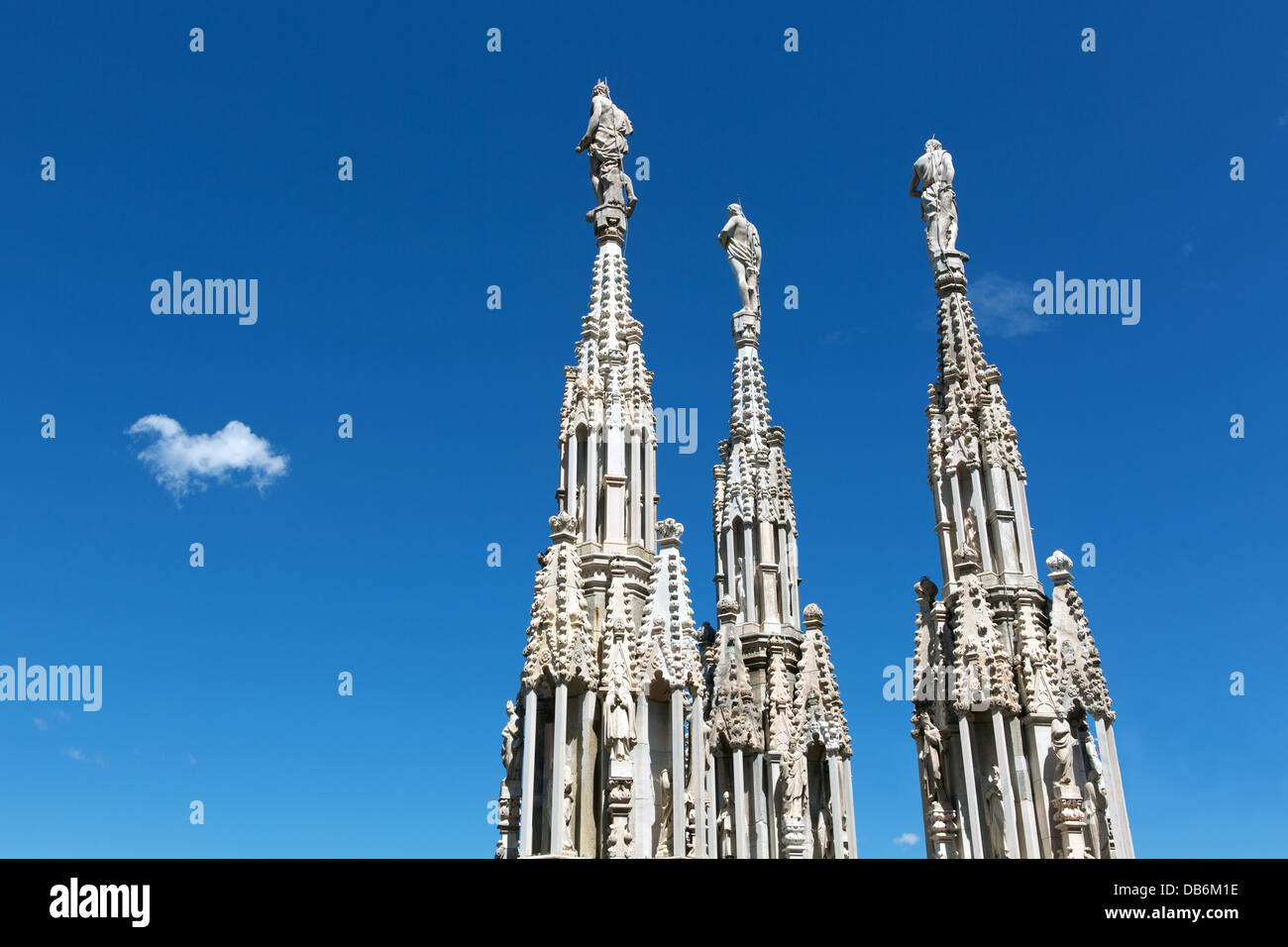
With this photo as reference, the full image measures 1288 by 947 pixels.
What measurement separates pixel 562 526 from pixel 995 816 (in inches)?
475

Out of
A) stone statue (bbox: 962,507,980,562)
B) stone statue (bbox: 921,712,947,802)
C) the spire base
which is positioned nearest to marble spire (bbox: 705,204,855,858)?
stone statue (bbox: 921,712,947,802)

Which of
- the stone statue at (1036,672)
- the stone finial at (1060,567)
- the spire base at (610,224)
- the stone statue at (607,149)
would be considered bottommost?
the stone statue at (1036,672)

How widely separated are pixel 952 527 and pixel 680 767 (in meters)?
11.1

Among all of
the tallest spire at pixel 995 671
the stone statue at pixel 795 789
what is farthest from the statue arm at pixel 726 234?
the stone statue at pixel 795 789

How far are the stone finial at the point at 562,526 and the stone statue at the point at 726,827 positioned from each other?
10.8 meters

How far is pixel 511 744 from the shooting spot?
886 inches

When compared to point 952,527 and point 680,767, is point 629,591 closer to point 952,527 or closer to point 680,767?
point 680,767

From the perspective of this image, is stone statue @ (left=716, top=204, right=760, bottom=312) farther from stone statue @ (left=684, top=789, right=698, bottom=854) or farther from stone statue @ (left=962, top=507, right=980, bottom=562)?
stone statue @ (left=684, top=789, right=698, bottom=854)

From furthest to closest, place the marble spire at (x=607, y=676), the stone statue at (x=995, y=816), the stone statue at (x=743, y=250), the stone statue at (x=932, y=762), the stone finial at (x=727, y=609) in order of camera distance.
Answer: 1. the stone statue at (x=743, y=250)
2. the stone finial at (x=727, y=609)
3. the stone statue at (x=932, y=762)
4. the stone statue at (x=995, y=816)
5. the marble spire at (x=607, y=676)

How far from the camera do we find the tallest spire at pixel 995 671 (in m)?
22.3

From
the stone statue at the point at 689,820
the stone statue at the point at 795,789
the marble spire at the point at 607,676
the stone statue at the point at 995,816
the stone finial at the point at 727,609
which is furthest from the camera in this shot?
the stone finial at the point at 727,609

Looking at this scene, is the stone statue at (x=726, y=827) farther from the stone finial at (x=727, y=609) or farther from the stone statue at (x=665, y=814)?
the stone statue at (x=665, y=814)
